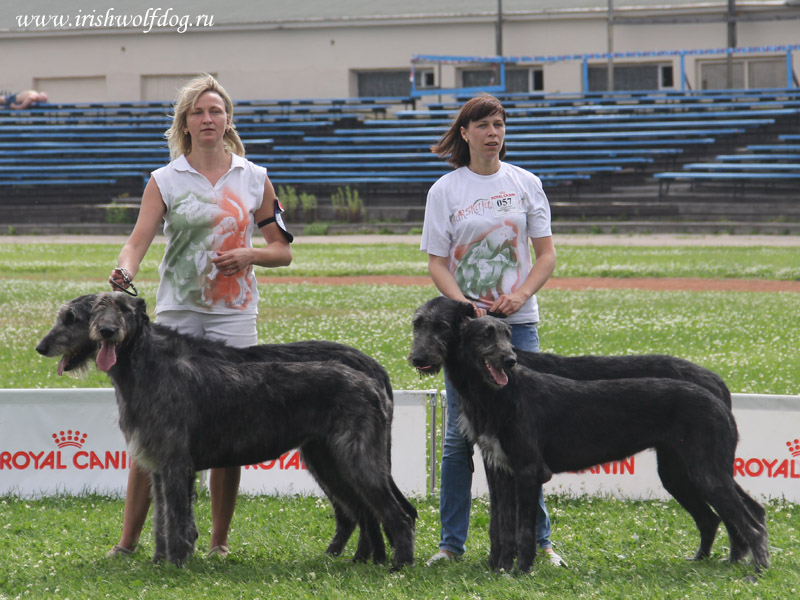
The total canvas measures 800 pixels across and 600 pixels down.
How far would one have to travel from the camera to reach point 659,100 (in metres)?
39.1

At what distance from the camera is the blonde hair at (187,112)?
549 cm

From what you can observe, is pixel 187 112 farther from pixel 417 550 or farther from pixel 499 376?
pixel 417 550

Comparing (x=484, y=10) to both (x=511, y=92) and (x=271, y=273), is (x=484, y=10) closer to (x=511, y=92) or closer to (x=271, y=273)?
(x=511, y=92)

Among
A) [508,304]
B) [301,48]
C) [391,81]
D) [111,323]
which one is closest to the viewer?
[111,323]

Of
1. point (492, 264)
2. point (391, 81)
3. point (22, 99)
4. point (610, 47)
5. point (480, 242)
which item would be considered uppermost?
point (610, 47)

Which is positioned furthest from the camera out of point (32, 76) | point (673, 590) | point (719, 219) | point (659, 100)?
point (32, 76)

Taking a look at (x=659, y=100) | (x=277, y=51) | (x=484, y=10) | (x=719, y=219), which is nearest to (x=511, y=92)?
(x=484, y=10)

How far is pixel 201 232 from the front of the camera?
18.0ft

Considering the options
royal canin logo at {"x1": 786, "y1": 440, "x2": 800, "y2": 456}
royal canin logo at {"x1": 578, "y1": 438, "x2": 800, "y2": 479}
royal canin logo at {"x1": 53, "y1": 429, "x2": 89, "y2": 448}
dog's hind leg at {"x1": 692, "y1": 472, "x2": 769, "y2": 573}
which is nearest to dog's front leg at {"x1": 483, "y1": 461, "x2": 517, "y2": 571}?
dog's hind leg at {"x1": 692, "y1": 472, "x2": 769, "y2": 573}

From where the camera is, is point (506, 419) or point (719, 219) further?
point (719, 219)

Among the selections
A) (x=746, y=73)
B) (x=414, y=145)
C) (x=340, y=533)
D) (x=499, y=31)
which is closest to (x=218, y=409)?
(x=340, y=533)

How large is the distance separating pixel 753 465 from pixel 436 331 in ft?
9.48

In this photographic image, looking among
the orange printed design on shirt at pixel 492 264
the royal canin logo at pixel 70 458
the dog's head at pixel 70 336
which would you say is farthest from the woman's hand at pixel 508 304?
the royal canin logo at pixel 70 458

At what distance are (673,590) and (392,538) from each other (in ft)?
4.56
